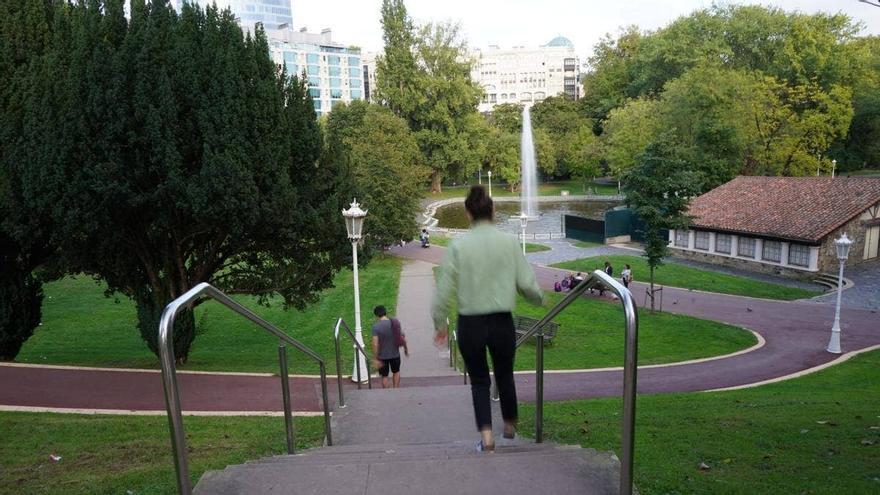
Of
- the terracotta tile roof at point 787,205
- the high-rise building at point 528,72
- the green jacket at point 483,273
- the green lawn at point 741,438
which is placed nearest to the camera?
the green jacket at point 483,273

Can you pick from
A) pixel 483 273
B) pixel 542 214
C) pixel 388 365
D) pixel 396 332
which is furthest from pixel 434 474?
pixel 542 214

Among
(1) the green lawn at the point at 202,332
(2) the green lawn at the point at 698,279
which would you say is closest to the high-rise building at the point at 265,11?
(2) the green lawn at the point at 698,279

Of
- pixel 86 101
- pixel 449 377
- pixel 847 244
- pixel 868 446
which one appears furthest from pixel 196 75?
pixel 847 244

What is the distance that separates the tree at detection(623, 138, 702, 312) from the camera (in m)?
21.1

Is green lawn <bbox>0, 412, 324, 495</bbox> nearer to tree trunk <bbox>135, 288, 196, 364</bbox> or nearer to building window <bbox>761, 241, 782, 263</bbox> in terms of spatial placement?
tree trunk <bbox>135, 288, 196, 364</bbox>

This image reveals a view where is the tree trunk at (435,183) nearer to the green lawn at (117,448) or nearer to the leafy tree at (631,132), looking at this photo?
the leafy tree at (631,132)

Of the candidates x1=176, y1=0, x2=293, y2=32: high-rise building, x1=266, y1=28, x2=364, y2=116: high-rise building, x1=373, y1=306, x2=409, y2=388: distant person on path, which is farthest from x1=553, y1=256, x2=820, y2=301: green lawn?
x1=176, y1=0, x2=293, y2=32: high-rise building

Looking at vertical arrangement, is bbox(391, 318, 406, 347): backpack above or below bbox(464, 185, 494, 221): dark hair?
below

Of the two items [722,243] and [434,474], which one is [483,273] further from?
[722,243]

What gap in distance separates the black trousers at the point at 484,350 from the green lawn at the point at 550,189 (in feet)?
192

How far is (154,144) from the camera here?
11.1 metres

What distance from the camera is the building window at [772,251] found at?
28500 millimetres

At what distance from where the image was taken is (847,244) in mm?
16859

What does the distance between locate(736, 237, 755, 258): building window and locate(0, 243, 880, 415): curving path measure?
26.7ft
